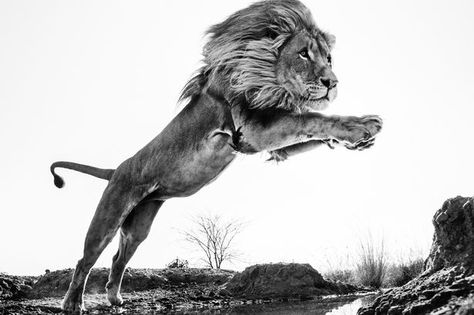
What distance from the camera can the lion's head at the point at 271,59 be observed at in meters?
4.73

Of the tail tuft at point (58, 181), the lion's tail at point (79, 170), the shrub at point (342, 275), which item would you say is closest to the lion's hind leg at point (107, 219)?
the lion's tail at point (79, 170)

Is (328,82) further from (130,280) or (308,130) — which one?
(130,280)

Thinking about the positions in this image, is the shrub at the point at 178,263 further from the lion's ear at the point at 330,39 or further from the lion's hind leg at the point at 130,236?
the lion's ear at the point at 330,39

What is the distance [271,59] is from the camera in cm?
496

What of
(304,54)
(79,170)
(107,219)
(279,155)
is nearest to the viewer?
(304,54)

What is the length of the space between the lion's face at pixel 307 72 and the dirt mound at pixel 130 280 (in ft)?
14.9

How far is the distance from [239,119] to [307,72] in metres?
0.68

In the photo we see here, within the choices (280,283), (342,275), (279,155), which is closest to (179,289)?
(280,283)

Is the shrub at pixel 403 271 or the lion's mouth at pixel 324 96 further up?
the lion's mouth at pixel 324 96

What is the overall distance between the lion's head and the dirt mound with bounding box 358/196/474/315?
157 centimetres

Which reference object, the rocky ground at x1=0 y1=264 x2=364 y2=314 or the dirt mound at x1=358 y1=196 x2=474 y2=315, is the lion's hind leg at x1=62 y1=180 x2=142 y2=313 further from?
the dirt mound at x1=358 y1=196 x2=474 y2=315

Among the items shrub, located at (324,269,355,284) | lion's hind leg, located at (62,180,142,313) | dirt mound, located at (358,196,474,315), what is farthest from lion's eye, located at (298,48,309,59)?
shrub, located at (324,269,355,284)

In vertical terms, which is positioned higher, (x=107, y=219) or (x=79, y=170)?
(x=79, y=170)

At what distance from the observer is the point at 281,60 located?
16.2 feet
